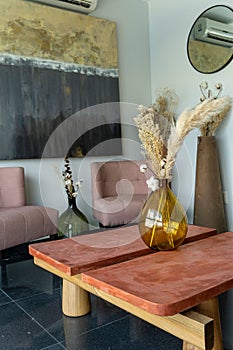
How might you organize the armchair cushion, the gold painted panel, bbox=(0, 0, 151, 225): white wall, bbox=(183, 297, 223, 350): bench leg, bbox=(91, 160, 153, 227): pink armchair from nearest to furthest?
1. bbox=(183, 297, 223, 350): bench leg
2. the armchair cushion
3. bbox=(91, 160, 153, 227): pink armchair
4. the gold painted panel
5. bbox=(0, 0, 151, 225): white wall

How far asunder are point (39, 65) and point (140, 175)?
1.48m

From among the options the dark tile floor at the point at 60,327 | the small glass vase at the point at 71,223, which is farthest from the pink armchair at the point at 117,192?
the dark tile floor at the point at 60,327

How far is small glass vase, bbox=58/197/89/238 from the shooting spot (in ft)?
8.54

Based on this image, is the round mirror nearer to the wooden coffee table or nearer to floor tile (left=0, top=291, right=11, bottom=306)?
the wooden coffee table

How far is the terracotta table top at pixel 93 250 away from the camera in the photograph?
1.33 metres

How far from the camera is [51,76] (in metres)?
3.23

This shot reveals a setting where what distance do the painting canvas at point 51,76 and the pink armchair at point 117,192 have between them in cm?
34

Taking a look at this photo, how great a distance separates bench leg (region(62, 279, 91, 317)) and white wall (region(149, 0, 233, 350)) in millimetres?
2095

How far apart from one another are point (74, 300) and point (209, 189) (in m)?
1.93

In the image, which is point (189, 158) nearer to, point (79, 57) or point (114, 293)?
point (79, 57)

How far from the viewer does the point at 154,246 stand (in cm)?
145

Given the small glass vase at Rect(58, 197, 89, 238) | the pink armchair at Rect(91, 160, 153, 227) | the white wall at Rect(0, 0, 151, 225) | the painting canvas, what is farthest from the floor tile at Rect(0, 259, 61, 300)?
the painting canvas

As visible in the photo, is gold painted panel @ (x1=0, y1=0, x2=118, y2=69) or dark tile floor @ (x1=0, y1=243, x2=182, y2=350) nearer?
dark tile floor @ (x1=0, y1=243, x2=182, y2=350)

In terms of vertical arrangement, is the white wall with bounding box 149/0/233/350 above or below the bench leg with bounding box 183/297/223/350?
above
